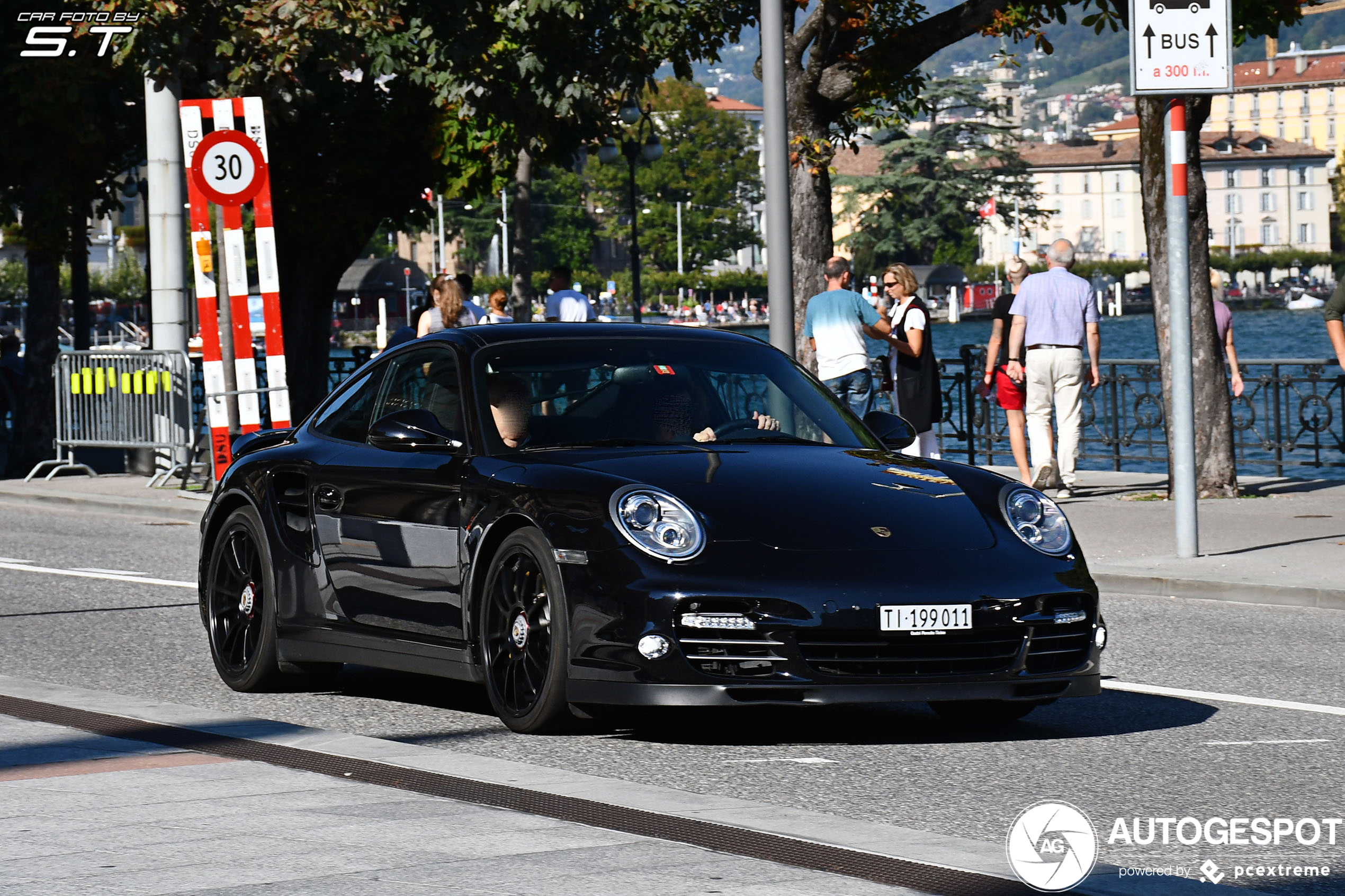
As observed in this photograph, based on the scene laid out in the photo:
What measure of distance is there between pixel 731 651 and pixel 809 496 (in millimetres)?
640

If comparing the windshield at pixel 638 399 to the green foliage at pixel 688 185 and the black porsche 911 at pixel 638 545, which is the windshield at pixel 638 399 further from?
the green foliage at pixel 688 185

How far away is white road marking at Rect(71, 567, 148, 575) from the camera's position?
14125mm

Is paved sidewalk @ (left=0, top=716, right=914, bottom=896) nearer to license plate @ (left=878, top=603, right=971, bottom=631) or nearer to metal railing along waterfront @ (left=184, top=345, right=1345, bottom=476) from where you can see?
license plate @ (left=878, top=603, right=971, bottom=631)

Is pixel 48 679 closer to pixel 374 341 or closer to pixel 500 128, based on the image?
pixel 500 128

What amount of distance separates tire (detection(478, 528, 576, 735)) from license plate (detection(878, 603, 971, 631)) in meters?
1.03

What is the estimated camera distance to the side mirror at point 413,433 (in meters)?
7.90

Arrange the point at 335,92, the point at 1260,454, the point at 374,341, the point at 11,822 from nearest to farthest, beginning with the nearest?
the point at 11,822, the point at 1260,454, the point at 335,92, the point at 374,341

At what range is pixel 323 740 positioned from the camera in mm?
7129

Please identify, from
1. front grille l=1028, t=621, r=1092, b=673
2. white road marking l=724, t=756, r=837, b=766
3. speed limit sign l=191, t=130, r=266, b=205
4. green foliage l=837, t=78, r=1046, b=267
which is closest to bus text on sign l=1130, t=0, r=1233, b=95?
front grille l=1028, t=621, r=1092, b=673

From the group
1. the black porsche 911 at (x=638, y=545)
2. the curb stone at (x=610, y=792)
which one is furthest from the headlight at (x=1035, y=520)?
the curb stone at (x=610, y=792)

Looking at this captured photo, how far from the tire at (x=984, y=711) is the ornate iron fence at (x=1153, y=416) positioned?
12.0 meters

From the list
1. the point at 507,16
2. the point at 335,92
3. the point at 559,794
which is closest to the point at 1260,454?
the point at 507,16

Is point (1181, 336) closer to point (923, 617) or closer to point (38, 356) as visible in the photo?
point (923, 617)

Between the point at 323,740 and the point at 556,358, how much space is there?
1766 millimetres
